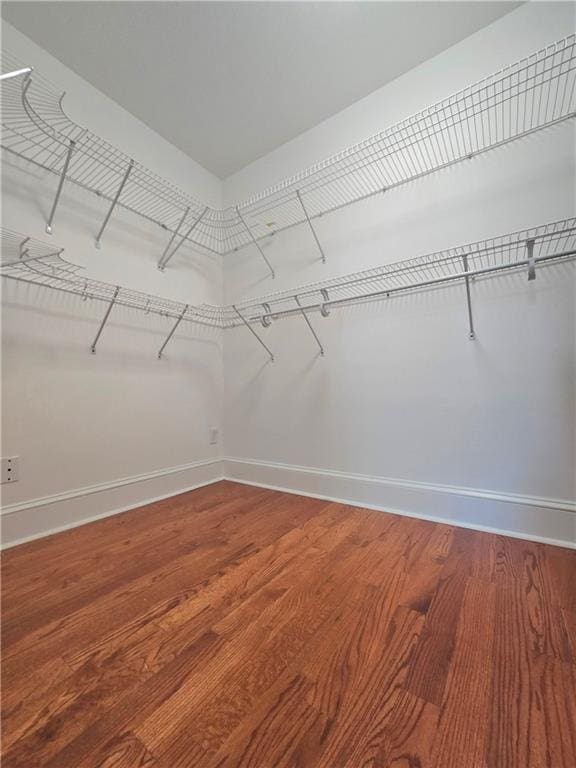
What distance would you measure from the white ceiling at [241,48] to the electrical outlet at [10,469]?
1.92 meters

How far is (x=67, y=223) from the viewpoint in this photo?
1479 mm

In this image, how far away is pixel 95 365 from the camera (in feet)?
5.11

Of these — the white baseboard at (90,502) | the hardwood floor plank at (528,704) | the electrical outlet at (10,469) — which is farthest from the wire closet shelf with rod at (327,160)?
the hardwood floor plank at (528,704)

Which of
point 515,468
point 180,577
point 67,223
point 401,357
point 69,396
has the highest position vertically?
point 67,223

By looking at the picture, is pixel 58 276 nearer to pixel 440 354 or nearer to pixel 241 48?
pixel 241 48

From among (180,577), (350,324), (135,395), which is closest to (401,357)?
(350,324)

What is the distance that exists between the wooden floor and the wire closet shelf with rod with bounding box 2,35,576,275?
57.9 inches

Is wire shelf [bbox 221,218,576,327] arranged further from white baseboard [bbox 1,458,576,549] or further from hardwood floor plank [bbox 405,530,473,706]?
hardwood floor plank [bbox 405,530,473,706]

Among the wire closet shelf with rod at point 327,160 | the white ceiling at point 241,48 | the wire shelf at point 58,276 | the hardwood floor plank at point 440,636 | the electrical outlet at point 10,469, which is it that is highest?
the white ceiling at point 241,48

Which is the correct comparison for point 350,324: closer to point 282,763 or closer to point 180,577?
point 180,577

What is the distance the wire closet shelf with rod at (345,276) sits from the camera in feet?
3.87

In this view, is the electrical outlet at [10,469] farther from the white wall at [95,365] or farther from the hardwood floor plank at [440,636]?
the hardwood floor plank at [440,636]

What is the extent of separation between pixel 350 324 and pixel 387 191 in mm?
717

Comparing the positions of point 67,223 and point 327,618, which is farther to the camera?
point 67,223
